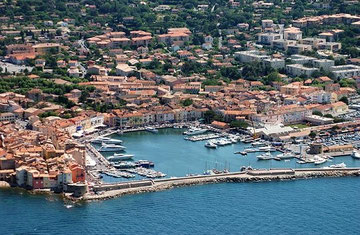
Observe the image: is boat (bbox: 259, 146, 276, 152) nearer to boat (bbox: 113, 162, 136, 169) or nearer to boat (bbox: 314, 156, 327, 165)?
boat (bbox: 314, 156, 327, 165)

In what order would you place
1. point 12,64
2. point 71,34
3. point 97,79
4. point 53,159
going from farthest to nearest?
point 71,34
point 12,64
point 97,79
point 53,159

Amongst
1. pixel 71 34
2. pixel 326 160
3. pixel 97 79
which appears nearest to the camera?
pixel 326 160

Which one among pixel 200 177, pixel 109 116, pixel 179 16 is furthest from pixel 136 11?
pixel 200 177

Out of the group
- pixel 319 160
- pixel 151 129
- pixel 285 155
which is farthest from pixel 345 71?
pixel 319 160

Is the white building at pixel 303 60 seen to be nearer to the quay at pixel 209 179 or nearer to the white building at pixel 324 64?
the white building at pixel 324 64

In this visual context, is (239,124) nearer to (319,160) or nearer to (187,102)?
(187,102)

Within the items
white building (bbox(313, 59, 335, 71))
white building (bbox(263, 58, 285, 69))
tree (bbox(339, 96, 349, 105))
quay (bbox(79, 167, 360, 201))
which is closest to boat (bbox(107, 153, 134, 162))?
quay (bbox(79, 167, 360, 201))

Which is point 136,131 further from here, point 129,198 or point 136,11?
point 136,11
